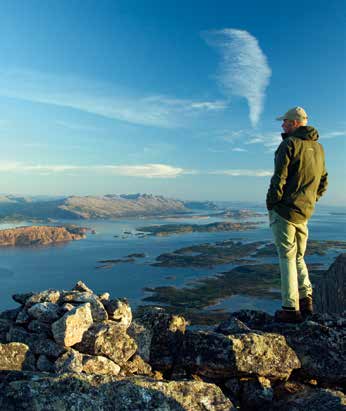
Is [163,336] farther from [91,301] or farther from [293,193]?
[293,193]

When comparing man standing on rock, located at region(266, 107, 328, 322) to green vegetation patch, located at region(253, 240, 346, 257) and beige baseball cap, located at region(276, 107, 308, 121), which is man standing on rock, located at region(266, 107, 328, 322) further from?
green vegetation patch, located at region(253, 240, 346, 257)

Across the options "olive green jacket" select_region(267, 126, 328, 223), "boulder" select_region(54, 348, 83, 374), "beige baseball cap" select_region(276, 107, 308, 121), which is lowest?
"boulder" select_region(54, 348, 83, 374)

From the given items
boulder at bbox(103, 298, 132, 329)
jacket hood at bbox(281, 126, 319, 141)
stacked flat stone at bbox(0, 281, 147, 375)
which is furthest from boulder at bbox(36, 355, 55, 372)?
jacket hood at bbox(281, 126, 319, 141)

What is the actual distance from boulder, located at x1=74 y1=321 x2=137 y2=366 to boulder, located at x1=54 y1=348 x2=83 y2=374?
1.38 ft

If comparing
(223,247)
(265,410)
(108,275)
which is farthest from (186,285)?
(265,410)

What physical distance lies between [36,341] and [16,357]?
630mm

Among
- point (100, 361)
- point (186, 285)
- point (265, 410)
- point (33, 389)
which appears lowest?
point (186, 285)

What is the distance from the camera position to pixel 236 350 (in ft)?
19.3

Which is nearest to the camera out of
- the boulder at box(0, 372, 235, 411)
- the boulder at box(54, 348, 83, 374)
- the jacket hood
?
the boulder at box(0, 372, 235, 411)

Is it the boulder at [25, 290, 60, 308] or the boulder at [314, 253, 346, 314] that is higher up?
the boulder at [25, 290, 60, 308]

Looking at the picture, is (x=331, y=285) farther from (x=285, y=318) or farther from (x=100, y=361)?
(x=100, y=361)

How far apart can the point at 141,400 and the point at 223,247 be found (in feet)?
564

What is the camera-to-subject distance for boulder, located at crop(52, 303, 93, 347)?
242 inches

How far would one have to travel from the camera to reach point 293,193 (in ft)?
23.3
